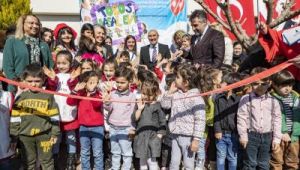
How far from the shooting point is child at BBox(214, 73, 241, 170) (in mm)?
5043

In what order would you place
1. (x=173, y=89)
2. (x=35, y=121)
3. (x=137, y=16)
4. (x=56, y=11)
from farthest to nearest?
(x=56, y=11) → (x=137, y=16) → (x=173, y=89) → (x=35, y=121)

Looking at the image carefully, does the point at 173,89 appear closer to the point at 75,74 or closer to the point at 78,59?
the point at 75,74

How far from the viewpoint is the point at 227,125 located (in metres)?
5.04

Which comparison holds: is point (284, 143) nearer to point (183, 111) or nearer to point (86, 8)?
point (183, 111)

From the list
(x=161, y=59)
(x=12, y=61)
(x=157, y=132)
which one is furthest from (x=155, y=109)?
(x=161, y=59)

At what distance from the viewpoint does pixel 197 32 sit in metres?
5.93

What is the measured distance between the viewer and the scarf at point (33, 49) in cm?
530

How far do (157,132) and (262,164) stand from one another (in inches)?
46.7

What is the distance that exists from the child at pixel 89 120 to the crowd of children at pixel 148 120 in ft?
0.04

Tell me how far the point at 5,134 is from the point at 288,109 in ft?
9.67

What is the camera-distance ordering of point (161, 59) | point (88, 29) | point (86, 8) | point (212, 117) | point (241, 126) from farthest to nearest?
point (86, 8) < point (161, 59) < point (88, 29) < point (212, 117) < point (241, 126)

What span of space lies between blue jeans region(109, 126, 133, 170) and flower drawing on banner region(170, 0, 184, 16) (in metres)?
6.40

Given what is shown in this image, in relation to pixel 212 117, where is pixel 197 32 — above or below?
above

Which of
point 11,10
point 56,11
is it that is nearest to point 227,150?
point 11,10
